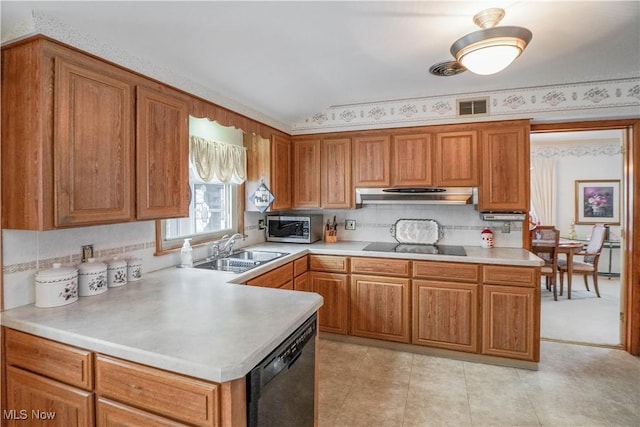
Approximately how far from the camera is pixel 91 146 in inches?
63.6

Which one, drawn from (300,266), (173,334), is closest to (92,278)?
(173,334)

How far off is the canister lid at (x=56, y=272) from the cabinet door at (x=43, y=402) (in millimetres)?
407

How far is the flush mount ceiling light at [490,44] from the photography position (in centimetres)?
158

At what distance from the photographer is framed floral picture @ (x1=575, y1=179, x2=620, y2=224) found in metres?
5.79

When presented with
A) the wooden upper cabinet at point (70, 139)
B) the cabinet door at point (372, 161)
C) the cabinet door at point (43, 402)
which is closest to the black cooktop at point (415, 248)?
the cabinet door at point (372, 161)

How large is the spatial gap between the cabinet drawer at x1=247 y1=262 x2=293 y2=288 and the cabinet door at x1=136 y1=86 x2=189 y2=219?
0.70m

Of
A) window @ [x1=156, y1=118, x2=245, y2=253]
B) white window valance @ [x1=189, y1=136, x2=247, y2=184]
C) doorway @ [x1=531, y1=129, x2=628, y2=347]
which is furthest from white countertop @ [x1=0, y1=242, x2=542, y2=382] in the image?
doorway @ [x1=531, y1=129, x2=628, y2=347]

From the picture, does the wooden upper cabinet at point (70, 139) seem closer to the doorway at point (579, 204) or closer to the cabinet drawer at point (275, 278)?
the cabinet drawer at point (275, 278)

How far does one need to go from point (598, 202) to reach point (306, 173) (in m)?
5.55

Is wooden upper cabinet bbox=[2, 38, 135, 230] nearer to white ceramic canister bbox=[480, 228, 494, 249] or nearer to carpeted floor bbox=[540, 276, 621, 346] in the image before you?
white ceramic canister bbox=[480, 228, 494, 249]

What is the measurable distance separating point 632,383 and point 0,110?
4.34m

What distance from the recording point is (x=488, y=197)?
9.99 ft

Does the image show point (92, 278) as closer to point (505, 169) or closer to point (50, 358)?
point (50, 358)

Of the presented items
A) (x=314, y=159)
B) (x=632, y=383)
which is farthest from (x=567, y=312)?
(x=314, y=159)
